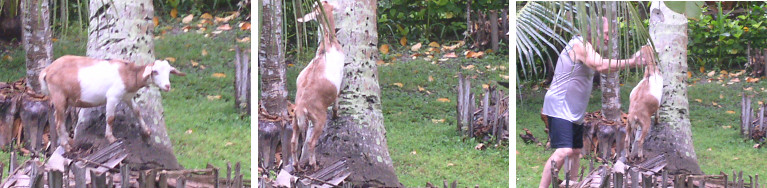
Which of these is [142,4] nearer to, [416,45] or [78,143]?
[78,143]

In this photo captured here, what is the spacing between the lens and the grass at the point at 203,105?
344 centimetres

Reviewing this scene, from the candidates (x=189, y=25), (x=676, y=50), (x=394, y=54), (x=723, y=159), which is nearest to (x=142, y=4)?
(x=189, y=25)

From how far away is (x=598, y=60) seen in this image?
344 centimetres

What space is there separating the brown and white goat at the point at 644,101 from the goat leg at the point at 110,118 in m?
2.47

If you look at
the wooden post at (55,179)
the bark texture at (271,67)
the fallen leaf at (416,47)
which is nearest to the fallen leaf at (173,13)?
the bark texture at (271,67)

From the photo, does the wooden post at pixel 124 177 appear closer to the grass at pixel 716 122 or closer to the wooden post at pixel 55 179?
the wooden post at pixel 55 179

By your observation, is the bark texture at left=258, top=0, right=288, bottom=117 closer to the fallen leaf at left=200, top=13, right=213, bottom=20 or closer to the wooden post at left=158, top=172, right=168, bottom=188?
the fallen leaf at left=200, top=13, right=213, bottom=20

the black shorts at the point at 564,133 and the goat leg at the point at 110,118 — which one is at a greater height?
the goat leg at the point at 110,118

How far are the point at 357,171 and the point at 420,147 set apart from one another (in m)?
0.33

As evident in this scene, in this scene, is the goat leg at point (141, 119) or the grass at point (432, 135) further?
the grass at point (432, 135)

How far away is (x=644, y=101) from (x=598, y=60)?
12.2 inches

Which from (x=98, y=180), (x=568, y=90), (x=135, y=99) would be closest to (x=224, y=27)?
(x=135, y=99)

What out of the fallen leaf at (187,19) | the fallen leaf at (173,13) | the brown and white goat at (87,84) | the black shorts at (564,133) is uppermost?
the fallen leaf at (173,13)

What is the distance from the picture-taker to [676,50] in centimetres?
345
